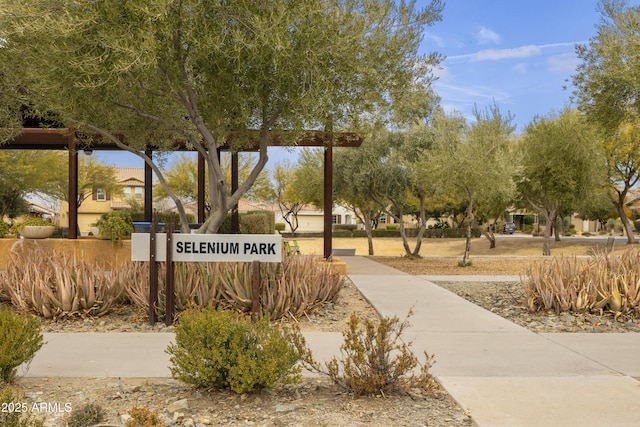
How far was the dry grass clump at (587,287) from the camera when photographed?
864cm

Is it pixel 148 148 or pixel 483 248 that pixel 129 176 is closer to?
pixel 148 148

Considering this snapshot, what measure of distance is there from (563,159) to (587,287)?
61.7 ft

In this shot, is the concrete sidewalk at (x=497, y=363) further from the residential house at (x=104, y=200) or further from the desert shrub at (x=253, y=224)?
the residential house at (x=104, y=200)

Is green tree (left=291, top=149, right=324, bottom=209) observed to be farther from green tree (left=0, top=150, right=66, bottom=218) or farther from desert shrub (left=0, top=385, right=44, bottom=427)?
desert shrub (left=0, top=385, right=44, bottom=427)

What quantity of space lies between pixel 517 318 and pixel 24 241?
480 inches

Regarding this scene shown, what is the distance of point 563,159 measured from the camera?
84.8 ft

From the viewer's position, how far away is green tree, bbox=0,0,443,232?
7160mm

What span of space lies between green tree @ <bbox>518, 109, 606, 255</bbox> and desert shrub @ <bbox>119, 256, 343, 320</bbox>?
18.8 meters

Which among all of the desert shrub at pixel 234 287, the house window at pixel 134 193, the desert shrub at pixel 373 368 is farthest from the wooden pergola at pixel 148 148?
the house window at pixel 134 193

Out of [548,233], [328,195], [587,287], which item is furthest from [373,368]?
[548,233]

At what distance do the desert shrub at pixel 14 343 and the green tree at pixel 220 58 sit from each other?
3.37 m

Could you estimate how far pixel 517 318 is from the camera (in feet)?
29.2

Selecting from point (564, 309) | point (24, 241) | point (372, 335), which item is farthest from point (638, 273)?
point (24, 241)

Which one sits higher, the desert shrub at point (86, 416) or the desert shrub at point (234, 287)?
the desert shrub at point (234, 287)
